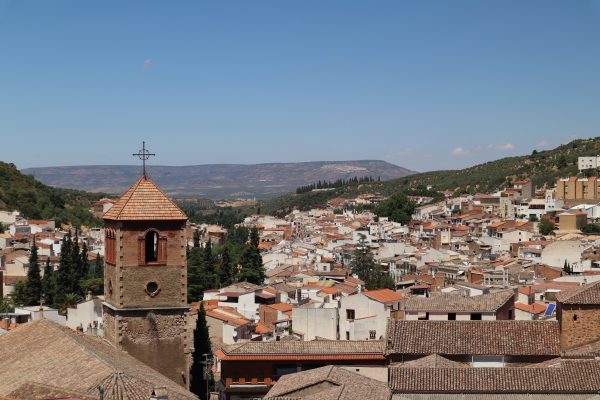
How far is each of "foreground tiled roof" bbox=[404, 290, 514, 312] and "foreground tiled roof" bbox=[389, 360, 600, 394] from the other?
29.8ft

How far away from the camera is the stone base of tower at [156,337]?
22.1m

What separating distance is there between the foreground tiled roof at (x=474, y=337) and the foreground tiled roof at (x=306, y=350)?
69cm

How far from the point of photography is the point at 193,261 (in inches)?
2413

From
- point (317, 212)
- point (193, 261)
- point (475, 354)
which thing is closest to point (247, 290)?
point (193, 261)

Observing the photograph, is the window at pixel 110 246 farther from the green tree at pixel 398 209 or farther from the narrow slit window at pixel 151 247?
the green tree at pixel 398 209

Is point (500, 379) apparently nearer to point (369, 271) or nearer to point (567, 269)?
point (567, 269)

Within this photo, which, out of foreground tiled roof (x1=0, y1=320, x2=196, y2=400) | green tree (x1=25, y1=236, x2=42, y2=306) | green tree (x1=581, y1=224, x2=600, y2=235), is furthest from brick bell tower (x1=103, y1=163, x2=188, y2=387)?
green tree (x1=581, y1=224, x2=600, y2=235)

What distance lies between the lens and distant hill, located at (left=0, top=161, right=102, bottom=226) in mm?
101188

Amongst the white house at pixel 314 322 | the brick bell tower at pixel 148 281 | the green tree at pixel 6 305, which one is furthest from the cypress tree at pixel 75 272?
the brick bell tower at pixel 148 281

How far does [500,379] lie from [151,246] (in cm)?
873

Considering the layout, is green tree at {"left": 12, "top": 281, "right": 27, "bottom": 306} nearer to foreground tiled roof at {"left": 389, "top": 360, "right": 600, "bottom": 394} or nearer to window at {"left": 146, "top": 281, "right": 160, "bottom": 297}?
window at {"left": 146, "top": 281, "right": 160, "bottom": 297}

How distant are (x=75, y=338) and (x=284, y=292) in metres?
31.7

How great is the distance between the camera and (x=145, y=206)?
23.1 m

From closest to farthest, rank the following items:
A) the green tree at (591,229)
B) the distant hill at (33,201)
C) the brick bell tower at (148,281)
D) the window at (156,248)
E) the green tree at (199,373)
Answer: the brick bell tower at (148,281), the window at (156,248), the green tree at (199,373), the green tree at (591,229), the distant hill at (33,201)
